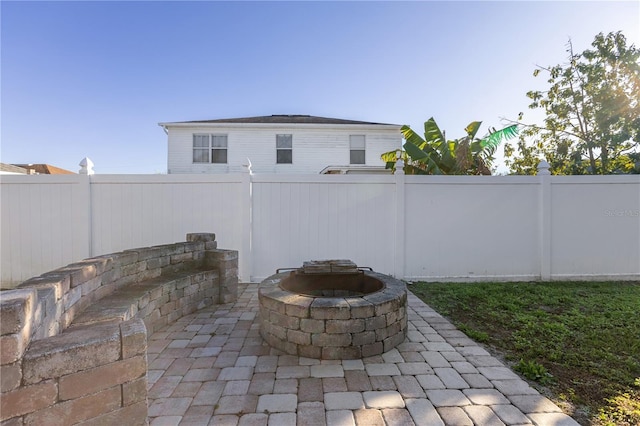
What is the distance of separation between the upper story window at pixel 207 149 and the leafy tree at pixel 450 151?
21.0ft

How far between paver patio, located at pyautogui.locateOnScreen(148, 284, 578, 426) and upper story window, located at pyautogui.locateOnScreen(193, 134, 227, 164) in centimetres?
841

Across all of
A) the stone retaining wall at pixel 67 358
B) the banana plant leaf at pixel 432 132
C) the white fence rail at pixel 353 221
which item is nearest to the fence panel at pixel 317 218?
the white fence rail at pixel 353 221

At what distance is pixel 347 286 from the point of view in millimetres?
3867

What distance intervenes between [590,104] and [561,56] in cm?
200

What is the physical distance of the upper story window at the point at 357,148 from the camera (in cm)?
1075

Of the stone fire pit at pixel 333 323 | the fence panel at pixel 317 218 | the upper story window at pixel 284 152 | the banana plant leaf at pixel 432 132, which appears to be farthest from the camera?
the upper story window at pixel 284 152

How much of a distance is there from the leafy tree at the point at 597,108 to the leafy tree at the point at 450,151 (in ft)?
12.6

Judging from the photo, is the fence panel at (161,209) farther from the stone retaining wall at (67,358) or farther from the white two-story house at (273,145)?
the white two-story house at (273,145)

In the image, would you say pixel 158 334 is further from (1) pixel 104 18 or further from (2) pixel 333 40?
(2) pixel 333 40

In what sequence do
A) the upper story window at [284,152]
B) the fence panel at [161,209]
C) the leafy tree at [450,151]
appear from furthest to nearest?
the upper story window at [284,152] → the leafy tree at [450,151] → the fence panel at [161,209]

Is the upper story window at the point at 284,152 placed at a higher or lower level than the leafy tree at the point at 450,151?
higher

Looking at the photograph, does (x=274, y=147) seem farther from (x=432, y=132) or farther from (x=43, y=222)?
(x=43, y=222)

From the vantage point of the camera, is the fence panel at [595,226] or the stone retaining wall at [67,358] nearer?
the stone retaining wall at [67,358]

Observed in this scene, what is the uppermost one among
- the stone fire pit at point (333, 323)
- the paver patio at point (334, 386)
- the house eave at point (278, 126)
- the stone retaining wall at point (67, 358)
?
the house eave at point (278, 126)
